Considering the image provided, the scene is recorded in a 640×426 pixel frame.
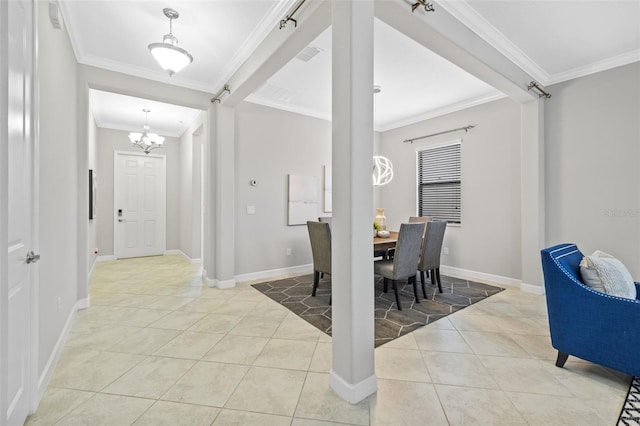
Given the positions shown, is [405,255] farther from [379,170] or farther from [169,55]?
[169,55]

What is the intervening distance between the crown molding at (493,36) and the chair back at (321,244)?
7.44 ft

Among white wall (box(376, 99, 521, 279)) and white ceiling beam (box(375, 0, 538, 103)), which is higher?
white ceiling beam (box(375, 0, 538, 103))

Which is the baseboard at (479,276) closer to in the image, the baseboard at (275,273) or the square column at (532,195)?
the square column at (532,195)

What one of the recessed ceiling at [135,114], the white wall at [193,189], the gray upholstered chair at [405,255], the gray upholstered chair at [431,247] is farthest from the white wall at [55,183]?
the gray upholstered chair at [431,247]

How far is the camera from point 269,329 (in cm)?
265

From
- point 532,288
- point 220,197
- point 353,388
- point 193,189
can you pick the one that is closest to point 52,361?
point 353,388

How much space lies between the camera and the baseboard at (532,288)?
3664 mm

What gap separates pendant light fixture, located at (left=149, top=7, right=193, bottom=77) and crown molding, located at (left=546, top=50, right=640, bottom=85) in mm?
4295

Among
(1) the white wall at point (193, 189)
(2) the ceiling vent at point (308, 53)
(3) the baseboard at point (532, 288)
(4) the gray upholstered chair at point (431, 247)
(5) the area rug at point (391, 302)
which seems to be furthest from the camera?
(1) the white wall at point (193, 189)

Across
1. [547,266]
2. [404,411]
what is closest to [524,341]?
[547,266]

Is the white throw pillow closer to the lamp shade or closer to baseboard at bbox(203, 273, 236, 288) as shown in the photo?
the lamp shade

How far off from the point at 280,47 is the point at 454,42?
4.94 ft

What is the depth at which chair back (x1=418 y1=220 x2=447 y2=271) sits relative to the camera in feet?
11.5

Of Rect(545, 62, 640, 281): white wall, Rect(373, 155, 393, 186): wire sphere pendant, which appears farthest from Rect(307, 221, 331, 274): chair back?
Rect(545, 62, 640, 281): white wall
